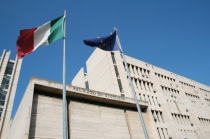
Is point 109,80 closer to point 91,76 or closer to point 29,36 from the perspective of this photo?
point 91,76

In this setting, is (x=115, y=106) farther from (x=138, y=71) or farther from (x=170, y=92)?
(x=170, y=92)

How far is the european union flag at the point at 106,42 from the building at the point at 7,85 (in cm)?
3205

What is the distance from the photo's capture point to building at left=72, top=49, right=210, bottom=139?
37.4 m

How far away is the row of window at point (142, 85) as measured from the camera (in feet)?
132

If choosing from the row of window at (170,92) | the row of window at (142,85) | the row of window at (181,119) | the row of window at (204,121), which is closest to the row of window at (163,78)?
the row of window at (170,92)

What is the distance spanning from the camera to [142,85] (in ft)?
135

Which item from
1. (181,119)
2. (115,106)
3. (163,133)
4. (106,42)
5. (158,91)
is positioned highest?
(158,91)

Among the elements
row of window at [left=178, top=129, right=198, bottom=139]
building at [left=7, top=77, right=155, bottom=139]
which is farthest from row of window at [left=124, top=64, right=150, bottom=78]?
row of window at [left=178, top=129, right=198, bottom=139]

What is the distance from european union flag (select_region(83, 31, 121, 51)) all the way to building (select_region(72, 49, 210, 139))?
19050 millimetres

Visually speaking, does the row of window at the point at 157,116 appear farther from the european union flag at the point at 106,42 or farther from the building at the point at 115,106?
the european union flag at the point at 106,42

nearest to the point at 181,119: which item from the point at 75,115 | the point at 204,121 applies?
the point at 204,121

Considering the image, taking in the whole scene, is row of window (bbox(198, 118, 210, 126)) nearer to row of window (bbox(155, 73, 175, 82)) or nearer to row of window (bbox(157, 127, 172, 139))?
row of window (bbox(155, 73, 175, 82))

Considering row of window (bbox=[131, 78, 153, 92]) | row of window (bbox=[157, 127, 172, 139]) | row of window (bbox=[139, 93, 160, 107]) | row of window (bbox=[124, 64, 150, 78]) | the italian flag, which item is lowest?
row of window (bbox=[157, 127, 172, 139])

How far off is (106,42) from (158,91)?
2923 cm
